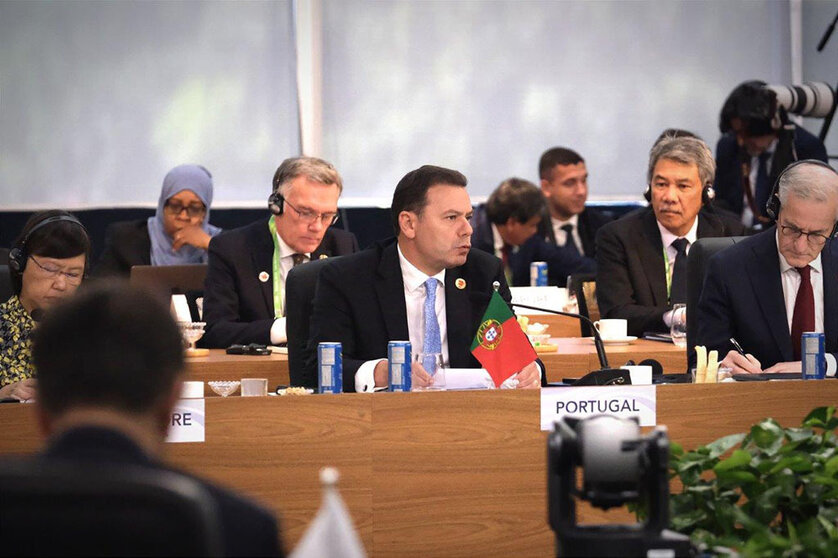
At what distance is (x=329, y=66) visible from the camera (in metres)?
7.90

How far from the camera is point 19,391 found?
3.05 m

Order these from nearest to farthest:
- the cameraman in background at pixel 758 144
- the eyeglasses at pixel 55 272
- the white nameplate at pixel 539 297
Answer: the eyeglasses at pixel 55 272
the white nameplate at pixel 539 297
the cameraman in background at pixel 758 144

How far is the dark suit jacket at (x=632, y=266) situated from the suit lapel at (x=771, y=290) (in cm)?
131

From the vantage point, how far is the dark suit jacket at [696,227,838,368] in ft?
11.8

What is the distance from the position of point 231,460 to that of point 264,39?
5582mm

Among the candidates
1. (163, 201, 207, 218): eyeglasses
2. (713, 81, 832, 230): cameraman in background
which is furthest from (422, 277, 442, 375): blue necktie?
(713, 81, 832, 230): cameraman in background

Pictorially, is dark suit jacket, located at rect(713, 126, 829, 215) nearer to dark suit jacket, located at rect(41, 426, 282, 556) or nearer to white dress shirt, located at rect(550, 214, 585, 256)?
white dress shirt, located at rect(550, 214, 585, 256)

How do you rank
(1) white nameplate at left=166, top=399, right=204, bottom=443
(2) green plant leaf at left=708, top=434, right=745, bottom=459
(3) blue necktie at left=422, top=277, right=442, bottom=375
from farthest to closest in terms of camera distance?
1. (3) blue necktie at left=422, top=277, right=442, bottom=375
2. (1) white nameplate at left=166, top=399, right=204, bottom=443
3. (2) green plant leaf at left=708, top=434, right=745, bottom=459

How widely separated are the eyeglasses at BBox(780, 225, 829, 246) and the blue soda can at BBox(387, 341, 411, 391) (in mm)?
1235

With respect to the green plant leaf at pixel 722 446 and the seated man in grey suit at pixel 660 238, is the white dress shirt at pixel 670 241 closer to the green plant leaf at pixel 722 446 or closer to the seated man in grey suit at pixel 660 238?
the seated man in grey suit at pixel 660 238

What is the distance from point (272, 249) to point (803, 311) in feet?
6.57

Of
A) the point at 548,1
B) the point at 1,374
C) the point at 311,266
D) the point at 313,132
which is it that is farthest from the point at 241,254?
the point at 548,1

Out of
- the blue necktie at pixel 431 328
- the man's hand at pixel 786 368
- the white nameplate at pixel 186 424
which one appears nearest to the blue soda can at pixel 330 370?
the white nameplate at pixel 186 424

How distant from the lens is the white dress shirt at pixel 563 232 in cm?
702
